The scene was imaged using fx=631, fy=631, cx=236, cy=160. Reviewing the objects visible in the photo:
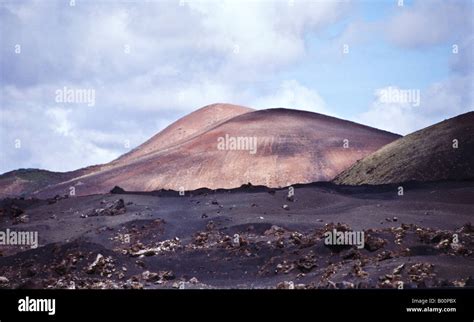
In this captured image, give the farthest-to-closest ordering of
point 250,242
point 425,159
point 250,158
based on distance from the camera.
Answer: point 250,158 → point 425,159 → point 250,242

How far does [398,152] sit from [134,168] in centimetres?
934

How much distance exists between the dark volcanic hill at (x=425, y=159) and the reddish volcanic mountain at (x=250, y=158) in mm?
1265

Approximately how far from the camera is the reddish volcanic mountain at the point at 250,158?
69.2 feet

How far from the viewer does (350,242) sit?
1140 centimetres

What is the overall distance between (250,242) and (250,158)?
9.29 meters

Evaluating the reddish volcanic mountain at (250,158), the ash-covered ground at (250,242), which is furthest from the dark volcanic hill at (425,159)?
the ash-covered ground at (250,242)

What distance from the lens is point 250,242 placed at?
1246 cm

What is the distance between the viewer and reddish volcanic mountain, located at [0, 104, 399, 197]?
21.1 meters

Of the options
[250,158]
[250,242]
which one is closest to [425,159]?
[250,158]

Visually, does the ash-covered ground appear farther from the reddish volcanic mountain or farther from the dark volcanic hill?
the reddish volcanic mountain

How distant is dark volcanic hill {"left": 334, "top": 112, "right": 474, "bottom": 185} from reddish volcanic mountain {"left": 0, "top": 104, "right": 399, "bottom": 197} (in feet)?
4.15

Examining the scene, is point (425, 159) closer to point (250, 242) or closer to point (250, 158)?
point (250, 158)
